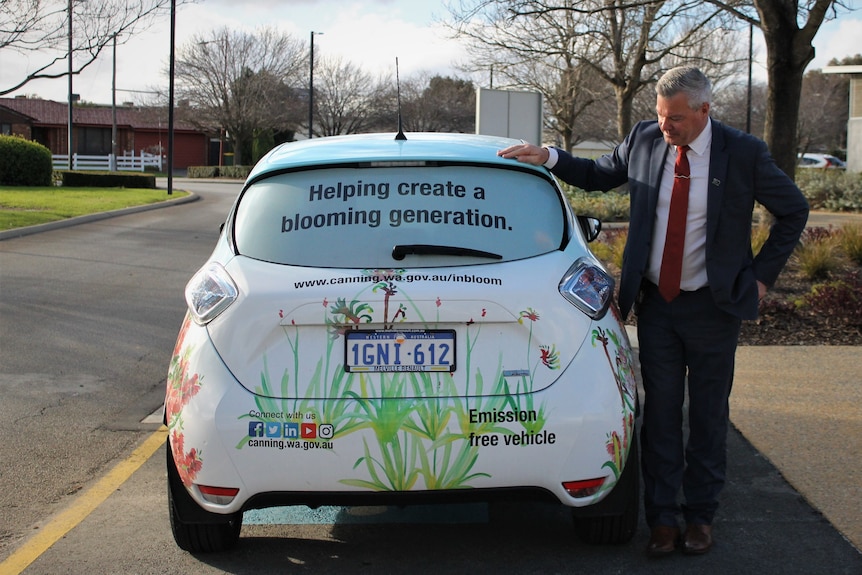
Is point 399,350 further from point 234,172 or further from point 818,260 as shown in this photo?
point 234,172

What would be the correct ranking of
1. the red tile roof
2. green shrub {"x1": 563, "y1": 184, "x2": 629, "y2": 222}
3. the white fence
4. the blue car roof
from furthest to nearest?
the red tile roof → the white fence → green shrub {"x1": 563, "y1": 184, "x2": 629, "y2": 222} → the blue car roof

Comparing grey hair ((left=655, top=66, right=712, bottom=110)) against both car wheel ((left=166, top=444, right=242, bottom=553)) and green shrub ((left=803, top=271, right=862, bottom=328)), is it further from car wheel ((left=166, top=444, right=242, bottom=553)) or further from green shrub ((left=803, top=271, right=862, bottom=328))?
green shrub ((left=803, top=271, right=862, bottom=328))

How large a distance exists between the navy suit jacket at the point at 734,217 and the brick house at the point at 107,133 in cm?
6899

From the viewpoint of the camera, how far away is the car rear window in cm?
389

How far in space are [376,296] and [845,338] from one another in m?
6.18

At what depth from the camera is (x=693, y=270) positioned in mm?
4141

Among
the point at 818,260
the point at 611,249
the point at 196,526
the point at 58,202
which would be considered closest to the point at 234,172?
the point at 58,202

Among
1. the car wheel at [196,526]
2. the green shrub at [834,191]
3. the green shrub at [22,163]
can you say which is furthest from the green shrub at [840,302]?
the green shrub at [22,163]

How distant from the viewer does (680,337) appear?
421cm

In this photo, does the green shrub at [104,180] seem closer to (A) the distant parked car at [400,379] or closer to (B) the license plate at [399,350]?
(A) the distant parked car at [400,379]

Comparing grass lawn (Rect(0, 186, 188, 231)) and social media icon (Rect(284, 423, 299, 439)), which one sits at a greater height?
grass lawn (Rect(0, 186, 188, 231))

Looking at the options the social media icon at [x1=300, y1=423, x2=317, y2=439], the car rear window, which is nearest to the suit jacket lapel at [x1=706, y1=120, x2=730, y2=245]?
the car rear window

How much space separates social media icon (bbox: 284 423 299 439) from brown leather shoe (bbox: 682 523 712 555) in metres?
1.67

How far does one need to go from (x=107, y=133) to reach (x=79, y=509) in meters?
72.7
